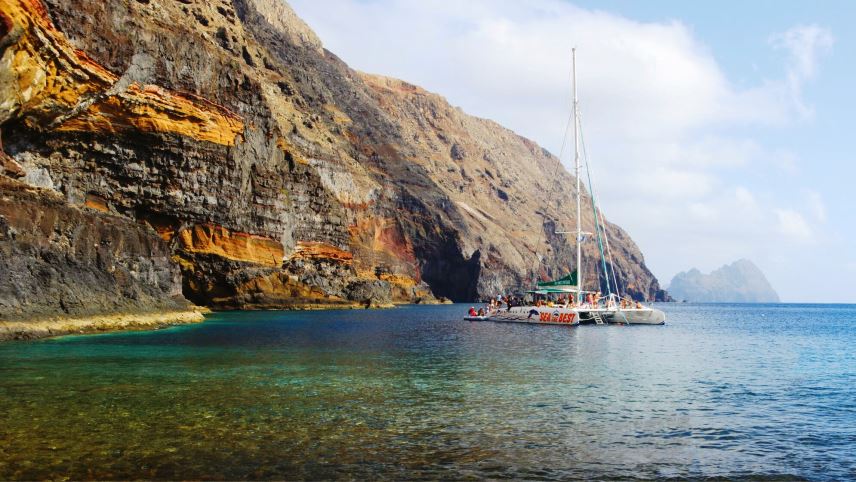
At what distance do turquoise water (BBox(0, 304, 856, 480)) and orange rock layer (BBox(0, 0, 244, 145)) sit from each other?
26.5 meters

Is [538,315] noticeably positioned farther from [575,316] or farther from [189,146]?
[189,146]

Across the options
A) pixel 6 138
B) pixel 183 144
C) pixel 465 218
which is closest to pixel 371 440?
pixel 6 138

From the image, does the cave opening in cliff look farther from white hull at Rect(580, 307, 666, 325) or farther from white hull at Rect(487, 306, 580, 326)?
white hull at Rect(580, 307, 666, 325)

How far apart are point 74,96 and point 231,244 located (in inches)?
990

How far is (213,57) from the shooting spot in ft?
261

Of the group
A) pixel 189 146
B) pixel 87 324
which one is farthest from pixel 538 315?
pixel 189 146

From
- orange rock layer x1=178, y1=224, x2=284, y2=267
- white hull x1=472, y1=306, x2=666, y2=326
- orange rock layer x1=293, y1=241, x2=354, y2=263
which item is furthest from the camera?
orange rock layer x1=293, y1=241, x2=354, y2=263

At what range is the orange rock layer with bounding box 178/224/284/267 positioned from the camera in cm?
7231

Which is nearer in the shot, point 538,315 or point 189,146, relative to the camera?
point 538,315

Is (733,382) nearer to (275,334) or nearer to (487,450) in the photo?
(487,450)

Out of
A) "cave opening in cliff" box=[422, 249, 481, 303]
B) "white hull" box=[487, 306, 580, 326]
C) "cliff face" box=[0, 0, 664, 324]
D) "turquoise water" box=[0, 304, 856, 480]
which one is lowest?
"turquoise water" box=[0, 304, 856, 480]

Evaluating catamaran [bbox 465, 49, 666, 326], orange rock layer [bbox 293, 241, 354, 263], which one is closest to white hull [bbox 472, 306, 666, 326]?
catamaran [bbox 465, 49, 666, 326]

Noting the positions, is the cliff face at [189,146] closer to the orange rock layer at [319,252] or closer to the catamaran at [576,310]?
the orange rock layer at [319,252]

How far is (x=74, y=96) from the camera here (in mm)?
58000
